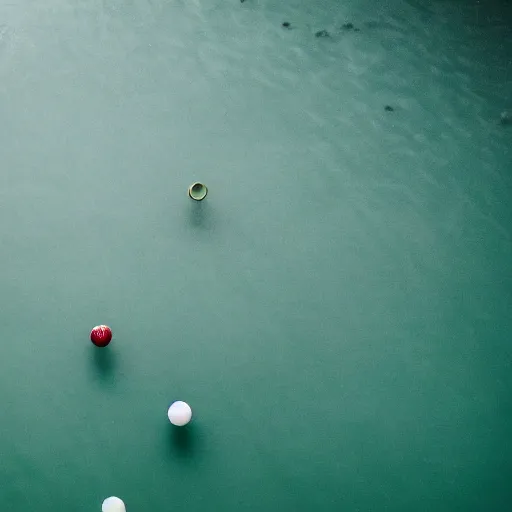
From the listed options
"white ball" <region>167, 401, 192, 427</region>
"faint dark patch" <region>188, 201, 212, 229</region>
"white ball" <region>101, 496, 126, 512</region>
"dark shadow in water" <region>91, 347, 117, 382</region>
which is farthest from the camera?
"faint dark patch" <region>188, 201, 212, 229</region>

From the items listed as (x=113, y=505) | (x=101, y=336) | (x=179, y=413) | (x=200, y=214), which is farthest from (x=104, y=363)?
(x=200, y=214)

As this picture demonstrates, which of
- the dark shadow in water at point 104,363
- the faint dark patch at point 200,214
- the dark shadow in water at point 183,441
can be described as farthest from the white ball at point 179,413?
the faint dark patch at point 200,214

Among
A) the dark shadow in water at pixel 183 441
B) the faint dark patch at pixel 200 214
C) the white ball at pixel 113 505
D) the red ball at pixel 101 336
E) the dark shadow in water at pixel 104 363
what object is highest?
the faint dark patch at pixel 200 214

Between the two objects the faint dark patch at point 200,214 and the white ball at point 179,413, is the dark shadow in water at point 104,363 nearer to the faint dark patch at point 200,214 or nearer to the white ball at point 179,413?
the white ball at point 179,413

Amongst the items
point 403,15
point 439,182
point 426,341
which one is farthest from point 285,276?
point 403,15

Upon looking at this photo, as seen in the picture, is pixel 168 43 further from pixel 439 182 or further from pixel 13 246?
pixel 439 182

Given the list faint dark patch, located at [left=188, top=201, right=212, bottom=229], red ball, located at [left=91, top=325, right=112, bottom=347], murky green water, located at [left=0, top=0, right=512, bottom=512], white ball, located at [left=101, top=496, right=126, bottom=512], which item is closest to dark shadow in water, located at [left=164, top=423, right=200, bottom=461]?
murky green water, located at [left=0, top=0, right=512, bottom=512]

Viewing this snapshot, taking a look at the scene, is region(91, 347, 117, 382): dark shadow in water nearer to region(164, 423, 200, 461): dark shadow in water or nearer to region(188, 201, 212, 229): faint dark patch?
region(164, 423, 200, 461): dark shadow in water

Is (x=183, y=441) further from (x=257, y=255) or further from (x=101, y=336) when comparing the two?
(x=257, y=255)
